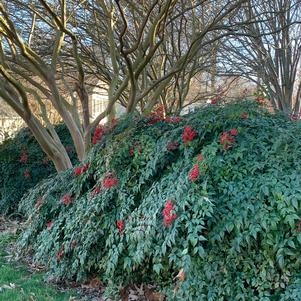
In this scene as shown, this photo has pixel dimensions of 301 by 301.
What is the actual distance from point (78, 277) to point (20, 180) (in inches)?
153

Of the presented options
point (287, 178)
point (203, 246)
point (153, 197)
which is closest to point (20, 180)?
point (153, 197)

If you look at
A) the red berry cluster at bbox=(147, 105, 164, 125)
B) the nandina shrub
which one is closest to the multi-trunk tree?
the red berry cluster at bbox=(147, 105, 164, 125)

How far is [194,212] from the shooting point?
2.85m

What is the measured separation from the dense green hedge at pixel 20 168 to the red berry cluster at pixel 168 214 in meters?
4.79

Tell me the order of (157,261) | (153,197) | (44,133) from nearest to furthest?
(157,261) < (153,197) < (44,133)

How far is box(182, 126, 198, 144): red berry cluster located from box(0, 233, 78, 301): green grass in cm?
181

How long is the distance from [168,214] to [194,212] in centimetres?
20

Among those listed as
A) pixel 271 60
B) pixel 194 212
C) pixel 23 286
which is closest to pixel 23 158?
pixel 23 286

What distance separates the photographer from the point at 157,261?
304 centimetres

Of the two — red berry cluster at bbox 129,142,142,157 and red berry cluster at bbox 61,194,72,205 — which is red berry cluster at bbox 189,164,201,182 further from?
red berry cluster at bbox 61,194,72,205

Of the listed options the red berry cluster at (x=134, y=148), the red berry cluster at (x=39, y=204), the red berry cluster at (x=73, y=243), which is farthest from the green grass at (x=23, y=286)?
the red berry cluster at (x=134, y=148)

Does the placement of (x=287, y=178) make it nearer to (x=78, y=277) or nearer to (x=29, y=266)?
(x=78, y=277)

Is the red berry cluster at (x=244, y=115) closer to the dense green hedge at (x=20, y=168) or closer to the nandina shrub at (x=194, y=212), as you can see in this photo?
the nandina shrub at (x=194, y=212)

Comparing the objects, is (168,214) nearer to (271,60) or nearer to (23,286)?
(23,286)
